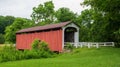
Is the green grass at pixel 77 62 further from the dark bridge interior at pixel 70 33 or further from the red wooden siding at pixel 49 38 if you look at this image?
the dark bridge interior at pixel 70 33

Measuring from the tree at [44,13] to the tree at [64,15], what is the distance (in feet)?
→ 8.09

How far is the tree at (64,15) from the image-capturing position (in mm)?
73806

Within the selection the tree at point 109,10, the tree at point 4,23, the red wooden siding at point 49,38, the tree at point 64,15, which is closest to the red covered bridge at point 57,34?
the red wooden siding at point 49,38

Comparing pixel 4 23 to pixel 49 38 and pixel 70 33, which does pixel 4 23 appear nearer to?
pixel 49 38

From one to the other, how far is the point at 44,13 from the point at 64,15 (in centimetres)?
609

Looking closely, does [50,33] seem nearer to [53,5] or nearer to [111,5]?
[111,5]

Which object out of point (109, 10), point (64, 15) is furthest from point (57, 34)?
point (64, 15)

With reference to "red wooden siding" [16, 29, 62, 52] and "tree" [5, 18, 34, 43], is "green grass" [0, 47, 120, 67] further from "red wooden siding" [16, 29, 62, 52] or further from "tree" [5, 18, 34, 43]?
"tree" [5, 18, 34, 43]

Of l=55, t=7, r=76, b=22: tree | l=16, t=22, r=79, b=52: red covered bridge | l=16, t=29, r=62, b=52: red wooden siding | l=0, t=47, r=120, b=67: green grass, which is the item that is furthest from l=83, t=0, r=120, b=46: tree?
l=55, t=7, r=76, b=22: tree

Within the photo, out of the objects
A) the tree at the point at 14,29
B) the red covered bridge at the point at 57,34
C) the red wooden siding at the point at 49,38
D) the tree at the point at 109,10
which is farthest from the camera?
the tree at the point at 14,29

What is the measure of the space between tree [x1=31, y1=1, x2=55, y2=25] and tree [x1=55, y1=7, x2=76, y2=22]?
2.47 metres

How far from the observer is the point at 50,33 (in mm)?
37531

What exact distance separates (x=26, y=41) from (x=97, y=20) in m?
12.7

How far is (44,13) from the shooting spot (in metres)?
71.1
